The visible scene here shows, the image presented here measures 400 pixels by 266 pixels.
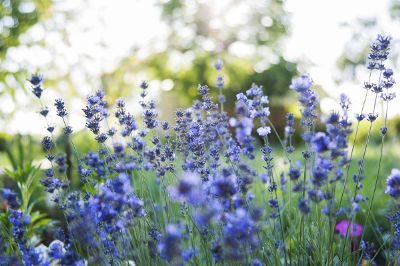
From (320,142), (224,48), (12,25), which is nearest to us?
(320,142)

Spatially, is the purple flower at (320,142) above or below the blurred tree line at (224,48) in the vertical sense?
below

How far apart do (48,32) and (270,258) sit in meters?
6.38

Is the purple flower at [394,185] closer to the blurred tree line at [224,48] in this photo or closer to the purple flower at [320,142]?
the purple flower at [320,142]

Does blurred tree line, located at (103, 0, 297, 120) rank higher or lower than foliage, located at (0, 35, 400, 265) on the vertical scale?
higher

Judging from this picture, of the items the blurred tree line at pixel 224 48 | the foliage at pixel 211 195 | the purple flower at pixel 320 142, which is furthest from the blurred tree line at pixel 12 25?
the blurred tree line at pixel 224 48

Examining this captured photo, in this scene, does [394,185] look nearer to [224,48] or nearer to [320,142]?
[320,142]

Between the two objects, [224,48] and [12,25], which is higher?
[224,48]

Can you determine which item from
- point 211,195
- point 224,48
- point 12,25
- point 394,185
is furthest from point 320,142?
point 224,48

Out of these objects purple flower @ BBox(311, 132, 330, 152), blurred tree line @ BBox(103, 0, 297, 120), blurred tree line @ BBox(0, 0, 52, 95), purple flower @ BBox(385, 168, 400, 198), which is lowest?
purple flower @ BBox(385, 168, 400, 198)

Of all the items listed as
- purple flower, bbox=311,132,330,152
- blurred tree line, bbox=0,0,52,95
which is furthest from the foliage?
blurred tree line, bbox=0,0,52,95

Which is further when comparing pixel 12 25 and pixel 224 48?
pixel 224 48

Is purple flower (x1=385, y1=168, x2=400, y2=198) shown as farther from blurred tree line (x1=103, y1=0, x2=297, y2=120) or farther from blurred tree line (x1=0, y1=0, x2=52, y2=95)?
blurred tree line (x1=103, y1=0, x2=297, y2=120)

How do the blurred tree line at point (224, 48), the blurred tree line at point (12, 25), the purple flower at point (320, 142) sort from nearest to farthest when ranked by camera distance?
1. the purple flower at point (320, 142)
2. the blurred tree line at point (12, 25)
3. the blurred tree line at point (224, 48)

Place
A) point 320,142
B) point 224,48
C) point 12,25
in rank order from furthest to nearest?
point 224,48 → point 12,25 → point 320,142
